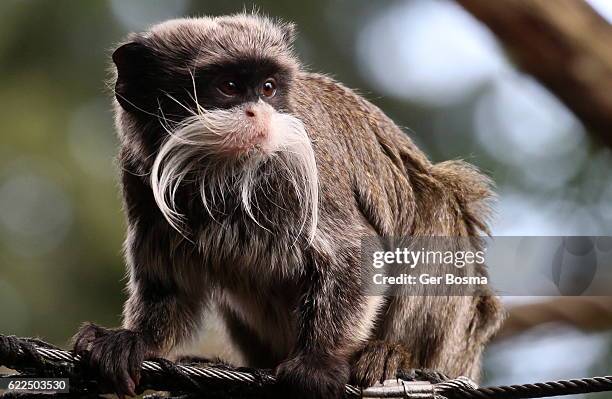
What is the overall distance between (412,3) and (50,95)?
2117mm

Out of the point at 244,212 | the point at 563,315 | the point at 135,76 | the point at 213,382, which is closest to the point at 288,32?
the point at 135,76

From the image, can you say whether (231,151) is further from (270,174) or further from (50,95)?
(50,95)

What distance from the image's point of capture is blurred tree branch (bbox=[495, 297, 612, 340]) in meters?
4.52

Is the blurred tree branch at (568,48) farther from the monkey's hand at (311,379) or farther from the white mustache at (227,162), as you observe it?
the monkey's hand at (311,379)

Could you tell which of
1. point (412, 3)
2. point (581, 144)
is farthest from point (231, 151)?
point (412, 3)

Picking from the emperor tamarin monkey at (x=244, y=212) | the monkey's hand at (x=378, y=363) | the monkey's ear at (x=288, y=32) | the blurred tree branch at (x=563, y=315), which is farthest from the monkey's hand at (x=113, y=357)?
the blurred tree branch at (x=563, y=315)

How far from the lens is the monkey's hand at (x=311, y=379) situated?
240 cm

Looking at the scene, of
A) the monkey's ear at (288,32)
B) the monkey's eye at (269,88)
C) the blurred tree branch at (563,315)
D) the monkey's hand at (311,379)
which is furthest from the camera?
the blurred tree branch at (563,315)

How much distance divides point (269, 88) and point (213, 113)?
0.67ft

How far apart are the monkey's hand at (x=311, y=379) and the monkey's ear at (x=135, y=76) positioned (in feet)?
2.68

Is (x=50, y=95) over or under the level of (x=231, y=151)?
over

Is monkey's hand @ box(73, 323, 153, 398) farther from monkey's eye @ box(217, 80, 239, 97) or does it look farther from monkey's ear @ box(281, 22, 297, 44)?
monkey's ear @ box(281, 22, 297, 44)

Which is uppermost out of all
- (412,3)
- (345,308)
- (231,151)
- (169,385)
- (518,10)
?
(412,3)

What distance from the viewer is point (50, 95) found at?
5.36 m
